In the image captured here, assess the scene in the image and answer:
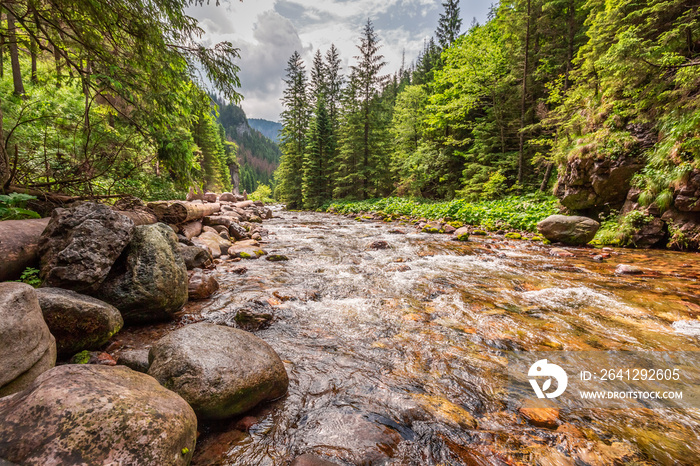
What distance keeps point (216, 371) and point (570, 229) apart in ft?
31.4

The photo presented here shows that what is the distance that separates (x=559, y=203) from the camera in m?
9.99

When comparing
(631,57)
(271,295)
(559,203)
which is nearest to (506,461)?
(271,295)

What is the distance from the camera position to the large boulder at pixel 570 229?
7621 millimetres

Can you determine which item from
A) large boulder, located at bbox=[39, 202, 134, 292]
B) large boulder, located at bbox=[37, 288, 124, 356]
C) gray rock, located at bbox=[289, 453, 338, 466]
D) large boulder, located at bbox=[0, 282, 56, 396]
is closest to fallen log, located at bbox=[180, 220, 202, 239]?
large boulder, located at bbox=[39, 202, 134, 292]

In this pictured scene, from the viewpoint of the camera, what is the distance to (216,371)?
198 centimetres

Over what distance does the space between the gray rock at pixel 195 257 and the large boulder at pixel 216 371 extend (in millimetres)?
3396

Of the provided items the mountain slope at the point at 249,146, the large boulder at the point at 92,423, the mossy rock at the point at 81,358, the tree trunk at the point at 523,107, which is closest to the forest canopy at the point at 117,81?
the mossy rock at the point at 81,358

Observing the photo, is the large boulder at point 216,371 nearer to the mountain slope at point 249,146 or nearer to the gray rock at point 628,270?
the gray rock at point 628,270

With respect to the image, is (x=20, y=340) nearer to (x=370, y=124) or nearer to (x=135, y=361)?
(x=135, y=361)

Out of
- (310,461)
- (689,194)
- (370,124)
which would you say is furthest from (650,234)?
(370,124)

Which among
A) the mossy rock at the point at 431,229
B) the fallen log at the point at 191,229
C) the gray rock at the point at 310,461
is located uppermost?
the fallen log at the point at 191,229

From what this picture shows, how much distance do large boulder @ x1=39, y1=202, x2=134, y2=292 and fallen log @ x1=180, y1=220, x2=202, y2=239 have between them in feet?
13.5

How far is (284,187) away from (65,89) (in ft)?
79.2

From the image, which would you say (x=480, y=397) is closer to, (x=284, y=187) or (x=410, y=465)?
(x=410, y=465)
